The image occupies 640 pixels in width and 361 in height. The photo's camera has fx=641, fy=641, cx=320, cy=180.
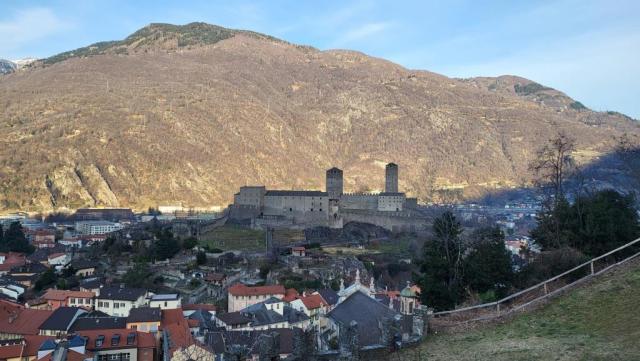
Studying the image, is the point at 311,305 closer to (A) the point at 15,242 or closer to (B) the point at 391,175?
(A) the point at 15,242

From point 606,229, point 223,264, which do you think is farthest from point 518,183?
point 606,229

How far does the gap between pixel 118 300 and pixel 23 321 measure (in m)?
7.24

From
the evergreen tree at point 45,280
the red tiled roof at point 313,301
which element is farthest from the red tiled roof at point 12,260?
the red tiled roof at point 313,301

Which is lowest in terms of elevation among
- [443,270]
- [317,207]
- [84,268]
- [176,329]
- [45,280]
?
[45,280]

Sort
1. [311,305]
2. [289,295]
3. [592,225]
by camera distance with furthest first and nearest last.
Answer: [289,295] → [311,305] → [592,225]

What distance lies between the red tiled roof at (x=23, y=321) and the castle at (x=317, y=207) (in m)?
41.3

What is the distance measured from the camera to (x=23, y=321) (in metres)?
35.9

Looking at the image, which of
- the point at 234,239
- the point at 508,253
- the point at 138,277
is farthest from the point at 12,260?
the point at 508,253

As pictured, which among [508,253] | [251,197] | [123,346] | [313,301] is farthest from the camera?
[251,197]

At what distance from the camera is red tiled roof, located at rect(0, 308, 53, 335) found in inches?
1350

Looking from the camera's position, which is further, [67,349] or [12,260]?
[12,260]

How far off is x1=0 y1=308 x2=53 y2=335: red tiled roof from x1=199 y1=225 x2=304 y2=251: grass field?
27.2 metres

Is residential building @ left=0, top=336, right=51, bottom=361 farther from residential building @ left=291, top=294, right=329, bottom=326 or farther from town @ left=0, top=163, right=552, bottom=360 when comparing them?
residential building @ left=291, top=294, right=329, bottom=326

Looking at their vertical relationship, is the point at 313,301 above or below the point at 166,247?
below
